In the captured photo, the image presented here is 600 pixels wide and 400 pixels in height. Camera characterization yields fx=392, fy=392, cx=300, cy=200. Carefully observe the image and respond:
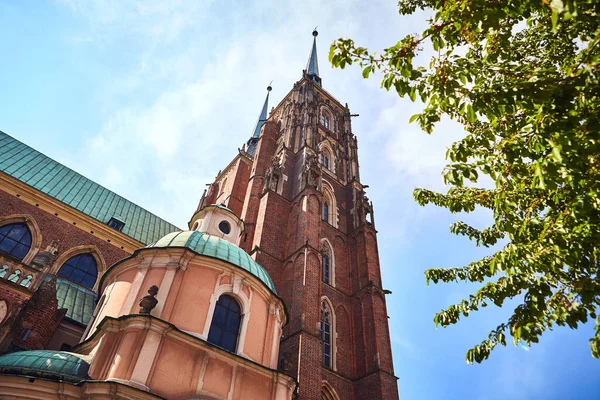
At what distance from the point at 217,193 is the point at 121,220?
9791mm

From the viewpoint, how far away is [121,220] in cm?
2272

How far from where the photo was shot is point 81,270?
18250 millimetres

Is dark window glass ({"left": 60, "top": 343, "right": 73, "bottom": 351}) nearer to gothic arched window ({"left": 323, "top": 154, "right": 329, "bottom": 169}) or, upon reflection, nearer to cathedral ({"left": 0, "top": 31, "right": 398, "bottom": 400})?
cathedral ({"left": 0, "top": 31, "right": 398, "bottom": 400})

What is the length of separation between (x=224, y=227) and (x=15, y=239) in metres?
9.20

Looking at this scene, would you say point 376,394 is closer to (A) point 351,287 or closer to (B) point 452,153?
(A) point 351,287

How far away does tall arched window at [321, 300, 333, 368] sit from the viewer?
1647cm

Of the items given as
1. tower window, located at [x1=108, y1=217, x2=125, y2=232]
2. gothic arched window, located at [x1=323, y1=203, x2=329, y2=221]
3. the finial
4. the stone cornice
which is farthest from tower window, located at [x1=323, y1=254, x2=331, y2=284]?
tower window, located at [x1=108, y1=217, x2=125, y2=232]

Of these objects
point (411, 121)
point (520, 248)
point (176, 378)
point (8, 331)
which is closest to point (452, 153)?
point (411, 121)

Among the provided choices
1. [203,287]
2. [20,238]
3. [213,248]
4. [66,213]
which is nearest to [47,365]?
[203,287]

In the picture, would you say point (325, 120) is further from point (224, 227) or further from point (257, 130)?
point (224, 227)

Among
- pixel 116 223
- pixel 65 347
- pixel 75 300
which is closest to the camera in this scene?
pixel 65 347

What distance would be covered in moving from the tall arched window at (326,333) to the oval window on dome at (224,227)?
5505mm

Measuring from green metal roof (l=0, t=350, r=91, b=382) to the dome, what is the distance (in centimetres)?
413

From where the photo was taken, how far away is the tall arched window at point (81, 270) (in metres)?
17.7
